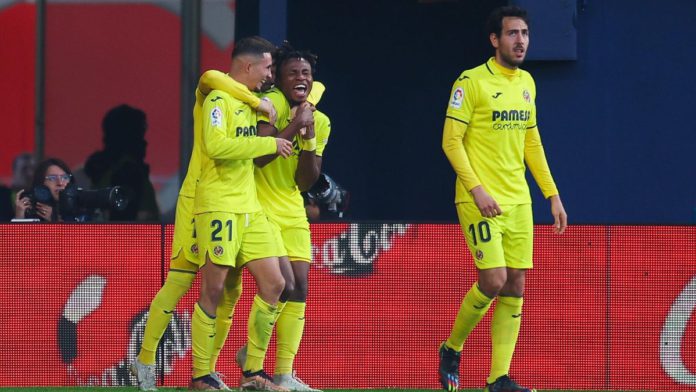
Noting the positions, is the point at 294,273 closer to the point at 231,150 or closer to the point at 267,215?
the point at 267,215

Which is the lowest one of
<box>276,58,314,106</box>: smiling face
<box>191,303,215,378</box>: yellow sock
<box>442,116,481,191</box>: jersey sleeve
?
<box>191,303,215,378</box>: yellow sock

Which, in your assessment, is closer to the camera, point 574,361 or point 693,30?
point 574,361

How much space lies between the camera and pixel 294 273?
29.3 ft

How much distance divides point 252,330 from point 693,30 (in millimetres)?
5587

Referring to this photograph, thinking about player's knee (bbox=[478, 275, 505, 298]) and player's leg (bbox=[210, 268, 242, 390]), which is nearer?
player's knee (bbox=[478, 275, 505, 298])

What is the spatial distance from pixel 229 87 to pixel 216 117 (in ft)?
0.72

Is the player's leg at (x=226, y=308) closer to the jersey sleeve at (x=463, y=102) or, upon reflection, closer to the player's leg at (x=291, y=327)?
the player's leg at (x=291, y=327)

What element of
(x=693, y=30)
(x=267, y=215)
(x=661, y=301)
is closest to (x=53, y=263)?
(x=267, y=215)

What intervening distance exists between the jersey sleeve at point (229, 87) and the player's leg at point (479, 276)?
4.30ft

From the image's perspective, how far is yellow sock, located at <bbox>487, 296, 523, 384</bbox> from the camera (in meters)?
8.67

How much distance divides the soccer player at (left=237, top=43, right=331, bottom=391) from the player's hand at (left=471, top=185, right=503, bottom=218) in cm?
98

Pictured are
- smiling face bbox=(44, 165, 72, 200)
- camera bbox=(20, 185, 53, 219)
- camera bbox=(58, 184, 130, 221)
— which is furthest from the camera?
smiling face bbox=(44, 165, 72, 200)

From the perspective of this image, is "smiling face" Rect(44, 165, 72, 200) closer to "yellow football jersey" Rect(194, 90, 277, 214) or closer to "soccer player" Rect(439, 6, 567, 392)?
"yellow football jersey" Rect(194, 90, 277, 214)

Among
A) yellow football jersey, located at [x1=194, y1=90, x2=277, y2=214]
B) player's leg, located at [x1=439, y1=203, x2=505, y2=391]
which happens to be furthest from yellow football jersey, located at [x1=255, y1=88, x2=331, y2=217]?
player's leg, located at [x1=439, y1=203, x2=505, y2=391]
